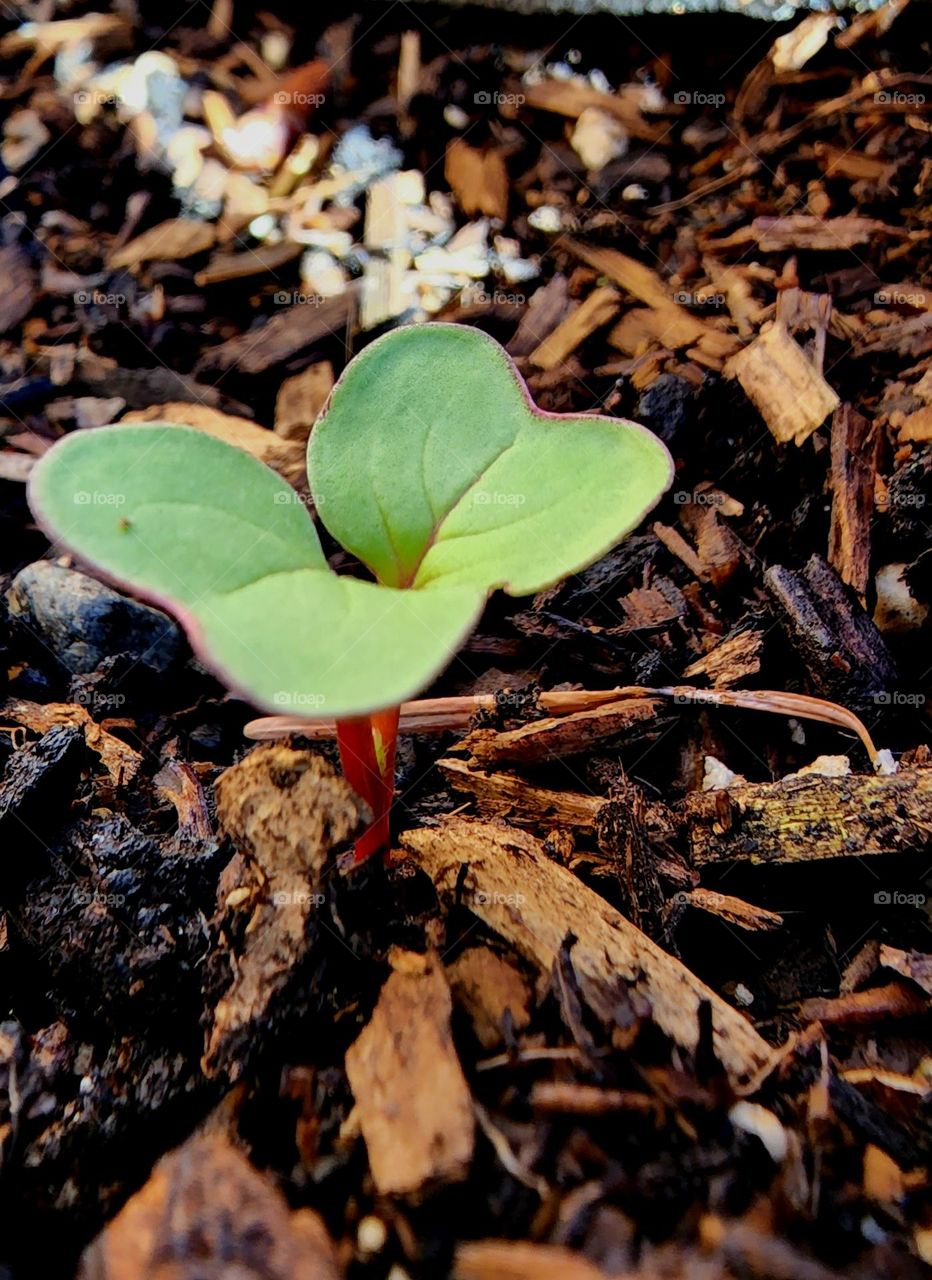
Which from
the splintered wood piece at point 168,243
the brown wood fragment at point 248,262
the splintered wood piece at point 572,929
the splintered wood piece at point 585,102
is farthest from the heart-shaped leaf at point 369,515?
the splintered wood piece at point 585,102

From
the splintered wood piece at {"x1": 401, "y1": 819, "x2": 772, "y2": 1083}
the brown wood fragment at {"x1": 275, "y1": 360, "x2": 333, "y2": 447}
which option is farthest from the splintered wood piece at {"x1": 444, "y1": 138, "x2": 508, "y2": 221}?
the splintered wood piece at {"x1": 401, "y1": 819, "x2": 772, "y2": 1083}

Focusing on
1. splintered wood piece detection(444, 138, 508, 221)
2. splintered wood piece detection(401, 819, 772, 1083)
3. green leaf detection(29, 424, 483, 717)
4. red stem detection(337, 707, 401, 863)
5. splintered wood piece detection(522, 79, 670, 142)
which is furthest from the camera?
splintered wood piece detection(522, 79, 670, 142)

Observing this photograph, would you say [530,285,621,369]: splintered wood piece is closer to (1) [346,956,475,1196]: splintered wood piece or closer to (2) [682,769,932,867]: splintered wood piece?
(2) [682,769,932,867]: splintered wood piece

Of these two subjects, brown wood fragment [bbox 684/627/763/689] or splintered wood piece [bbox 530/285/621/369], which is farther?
splintered wood piece [bbox 530/285/621/369]

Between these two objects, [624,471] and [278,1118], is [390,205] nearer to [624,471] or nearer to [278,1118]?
[624,471]

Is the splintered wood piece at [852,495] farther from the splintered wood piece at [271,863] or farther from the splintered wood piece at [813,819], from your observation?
the splintered wood piece at [271,863]
